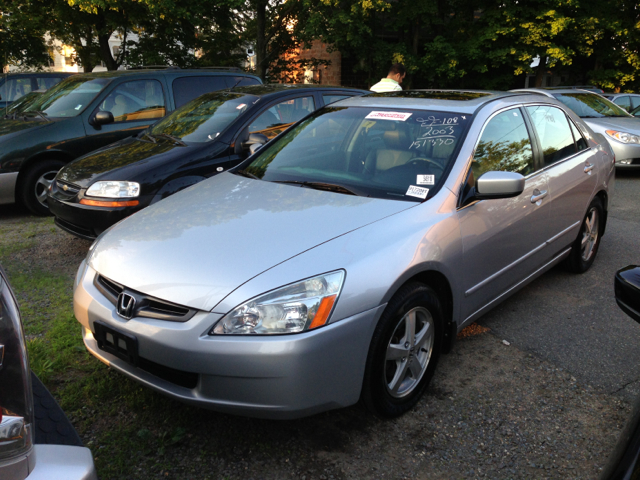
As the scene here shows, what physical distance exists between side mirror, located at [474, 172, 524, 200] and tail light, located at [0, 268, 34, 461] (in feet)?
8.00

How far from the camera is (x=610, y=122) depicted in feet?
33.1

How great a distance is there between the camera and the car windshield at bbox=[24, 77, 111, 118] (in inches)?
278

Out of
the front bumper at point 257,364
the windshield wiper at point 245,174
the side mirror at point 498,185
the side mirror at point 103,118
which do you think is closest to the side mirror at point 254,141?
the windshield wiper at point 245,174

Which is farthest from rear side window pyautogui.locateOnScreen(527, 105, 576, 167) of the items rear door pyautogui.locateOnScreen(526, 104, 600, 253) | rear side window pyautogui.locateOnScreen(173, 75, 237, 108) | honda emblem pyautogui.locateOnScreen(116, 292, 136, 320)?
rear side window pyautogui.locateOnScreen(173, 75, 237, 108)

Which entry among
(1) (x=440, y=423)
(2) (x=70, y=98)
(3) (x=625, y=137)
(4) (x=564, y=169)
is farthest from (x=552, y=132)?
(3) (x=625, y=137)

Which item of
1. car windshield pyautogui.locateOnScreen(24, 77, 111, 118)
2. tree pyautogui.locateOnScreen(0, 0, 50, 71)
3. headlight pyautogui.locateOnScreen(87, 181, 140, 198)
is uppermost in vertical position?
tree pyautogui.locateOnScreen(0, 0, 50, 71)

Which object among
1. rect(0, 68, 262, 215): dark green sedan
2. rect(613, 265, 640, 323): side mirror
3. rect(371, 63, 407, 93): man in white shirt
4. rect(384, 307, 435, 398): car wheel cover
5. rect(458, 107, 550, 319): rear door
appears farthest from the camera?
rect(371, 63, 407, 93): man in white shirt

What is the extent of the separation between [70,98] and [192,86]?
159cm

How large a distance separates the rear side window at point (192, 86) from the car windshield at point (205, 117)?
49.2 inches

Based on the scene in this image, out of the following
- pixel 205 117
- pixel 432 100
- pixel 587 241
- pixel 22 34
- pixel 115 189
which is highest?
pixel 22 34

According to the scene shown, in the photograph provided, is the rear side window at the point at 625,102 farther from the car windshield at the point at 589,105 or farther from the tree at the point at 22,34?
the tree at the point at 22,34

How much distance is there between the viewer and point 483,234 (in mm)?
3207

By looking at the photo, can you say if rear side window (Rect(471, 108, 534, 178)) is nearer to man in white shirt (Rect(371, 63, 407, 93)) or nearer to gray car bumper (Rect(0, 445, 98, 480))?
gray car bumper (Rect(0, 445, 98, 480))

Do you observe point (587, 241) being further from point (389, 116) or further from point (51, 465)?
point (51, 465)
